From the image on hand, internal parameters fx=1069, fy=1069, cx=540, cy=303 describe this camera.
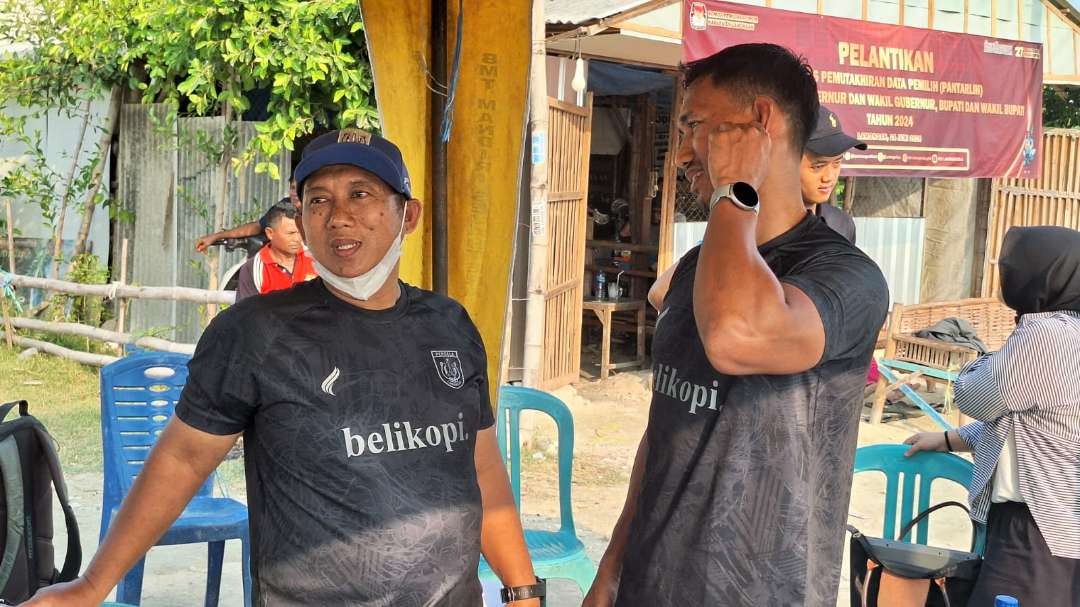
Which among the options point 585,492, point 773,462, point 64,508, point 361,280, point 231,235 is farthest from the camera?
point 231,235

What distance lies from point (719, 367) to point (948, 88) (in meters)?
8.97

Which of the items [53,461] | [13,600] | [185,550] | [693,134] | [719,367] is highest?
[693,134]

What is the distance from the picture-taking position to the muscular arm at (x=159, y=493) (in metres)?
1.96

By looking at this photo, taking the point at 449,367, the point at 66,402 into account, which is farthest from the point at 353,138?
the point at 66,402

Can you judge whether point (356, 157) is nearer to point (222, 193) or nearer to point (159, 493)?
point (159, 493)

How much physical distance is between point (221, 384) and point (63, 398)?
6872mm

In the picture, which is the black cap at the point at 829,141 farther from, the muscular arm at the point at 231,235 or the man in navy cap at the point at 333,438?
the muscular arm at the point at 231,235

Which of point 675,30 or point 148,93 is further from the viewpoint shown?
point 148,93

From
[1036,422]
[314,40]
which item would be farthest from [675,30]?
[1036,422]

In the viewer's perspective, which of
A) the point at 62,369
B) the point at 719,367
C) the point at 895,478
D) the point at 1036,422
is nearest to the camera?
the point at 719,367

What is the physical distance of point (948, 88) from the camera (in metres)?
9.72

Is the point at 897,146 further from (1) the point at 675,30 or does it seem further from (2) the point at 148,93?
(2) the point at 148,93

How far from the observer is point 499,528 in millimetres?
2391

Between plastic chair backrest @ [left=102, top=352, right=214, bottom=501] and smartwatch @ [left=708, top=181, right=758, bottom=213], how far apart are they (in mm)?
3191
